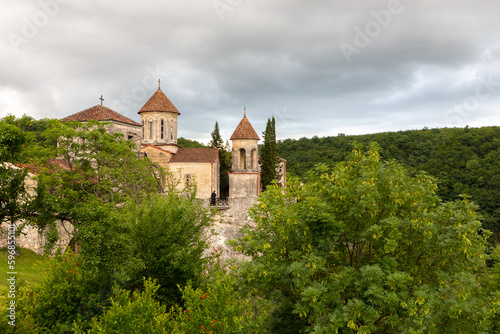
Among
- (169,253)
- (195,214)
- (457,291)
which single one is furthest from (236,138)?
(457,291)

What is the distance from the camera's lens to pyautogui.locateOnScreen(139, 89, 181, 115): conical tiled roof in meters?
33.1

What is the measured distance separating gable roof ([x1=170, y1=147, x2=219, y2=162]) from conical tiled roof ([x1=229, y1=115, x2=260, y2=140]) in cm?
268

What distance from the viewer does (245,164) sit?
34.8 m

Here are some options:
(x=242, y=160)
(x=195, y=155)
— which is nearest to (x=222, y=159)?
(x=242, y=160)

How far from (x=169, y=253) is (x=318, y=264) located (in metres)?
5.77

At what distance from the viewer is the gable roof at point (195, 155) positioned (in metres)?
30.6

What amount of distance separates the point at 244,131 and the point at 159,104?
8396mm

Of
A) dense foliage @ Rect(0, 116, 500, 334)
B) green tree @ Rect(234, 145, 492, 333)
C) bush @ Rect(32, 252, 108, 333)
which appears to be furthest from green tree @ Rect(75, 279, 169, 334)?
green tree @ Rect(234, 145, 492, 333)

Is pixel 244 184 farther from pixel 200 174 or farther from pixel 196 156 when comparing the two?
pixel 196 156

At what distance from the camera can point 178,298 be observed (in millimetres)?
12789

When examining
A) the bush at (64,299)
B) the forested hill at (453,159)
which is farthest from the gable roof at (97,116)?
the bush at (64,299)

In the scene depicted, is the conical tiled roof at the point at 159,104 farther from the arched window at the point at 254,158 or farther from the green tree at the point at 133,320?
the green tree at the point at 133,320

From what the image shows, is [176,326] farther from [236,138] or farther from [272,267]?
[236,138]

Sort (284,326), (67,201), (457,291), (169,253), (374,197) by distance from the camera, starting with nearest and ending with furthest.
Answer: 1. (457,291)
2. (374,197)
3. (67,201)
4. (284,326)
5. (169,253)
